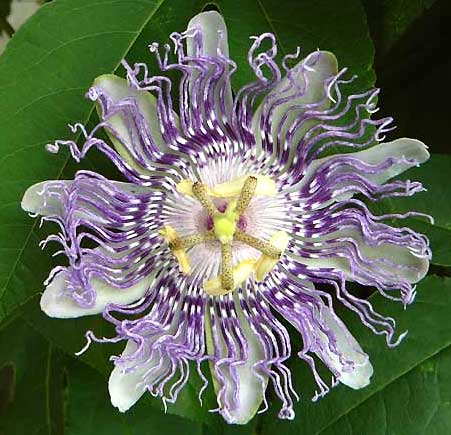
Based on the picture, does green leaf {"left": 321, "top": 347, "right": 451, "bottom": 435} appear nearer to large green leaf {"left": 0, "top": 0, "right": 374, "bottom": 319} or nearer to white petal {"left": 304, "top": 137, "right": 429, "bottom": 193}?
white petal {"left": 304, "top": 137, "right": 429, "bottom": 193}

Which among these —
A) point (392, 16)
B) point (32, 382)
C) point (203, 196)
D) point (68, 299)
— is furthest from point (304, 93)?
point (32, 382)

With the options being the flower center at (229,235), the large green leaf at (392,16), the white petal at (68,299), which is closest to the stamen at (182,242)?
the flower center at (229,235)

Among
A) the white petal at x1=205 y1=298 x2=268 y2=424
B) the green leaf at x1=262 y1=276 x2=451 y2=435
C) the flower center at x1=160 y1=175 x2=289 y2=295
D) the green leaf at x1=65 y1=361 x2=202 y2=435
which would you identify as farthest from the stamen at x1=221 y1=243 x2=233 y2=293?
the green leaf at x1=65 y1=361 x2=202 y2=435

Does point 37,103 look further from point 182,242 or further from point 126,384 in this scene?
point 126,384

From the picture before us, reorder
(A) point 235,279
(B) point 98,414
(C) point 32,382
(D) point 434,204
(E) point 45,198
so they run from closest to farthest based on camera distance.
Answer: (E) point 45,198 → (A) point 235,279 → (D) point 434,204 → (B) point 98,414 → (C) point 32,382

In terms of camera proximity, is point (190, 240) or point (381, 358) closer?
point (190, 240)

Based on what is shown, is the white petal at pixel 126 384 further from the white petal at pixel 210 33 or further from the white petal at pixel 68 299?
the white petal at pixel 210 33

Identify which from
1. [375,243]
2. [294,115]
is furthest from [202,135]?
[375,243]

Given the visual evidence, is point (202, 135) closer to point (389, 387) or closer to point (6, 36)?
point (389, 387)
